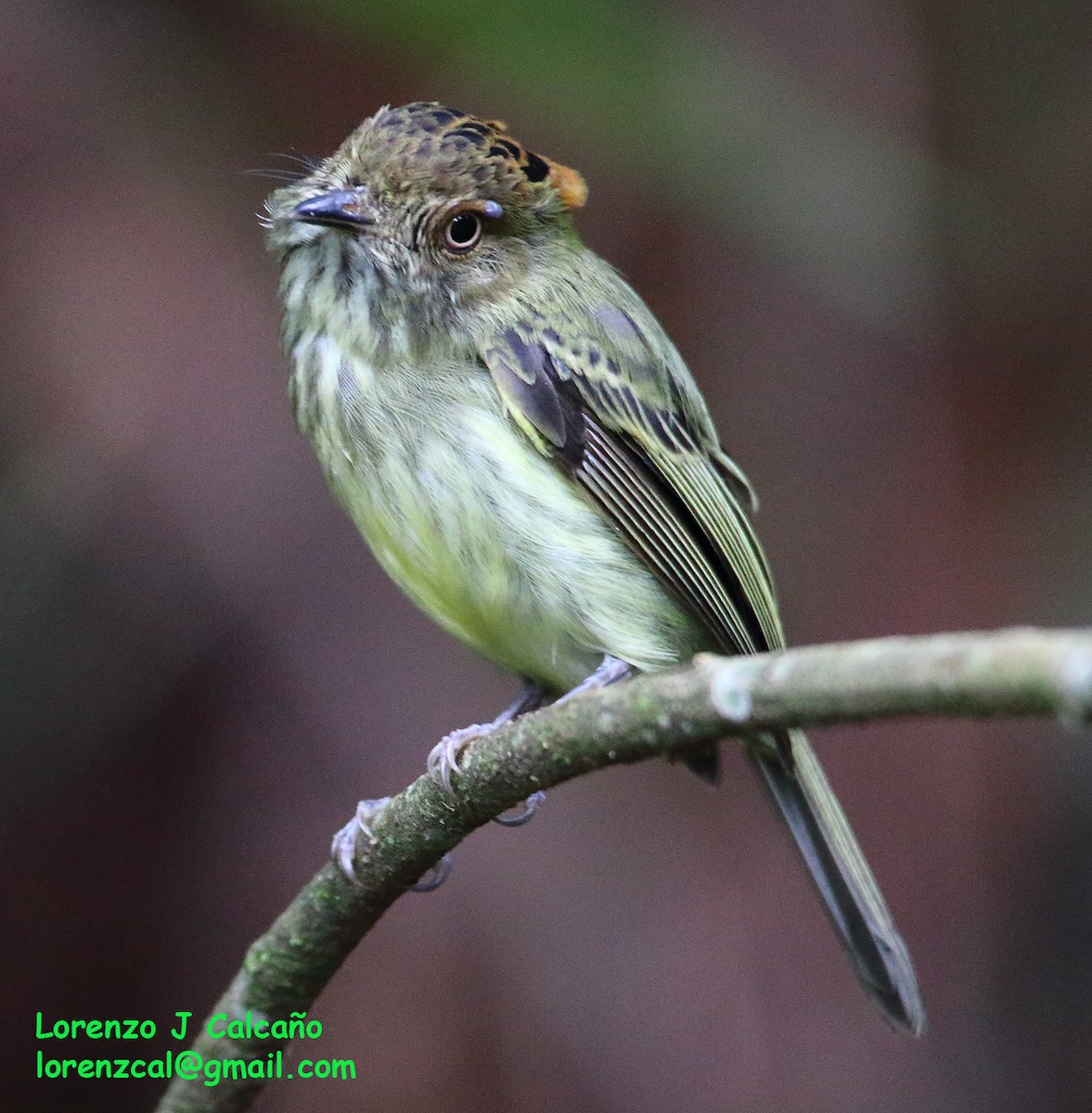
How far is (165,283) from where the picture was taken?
4.75m

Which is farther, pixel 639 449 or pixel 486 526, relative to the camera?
pixel 639 449

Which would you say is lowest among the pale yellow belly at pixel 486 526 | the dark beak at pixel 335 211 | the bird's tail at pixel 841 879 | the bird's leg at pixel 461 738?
the bird's tail at pixel 841 879

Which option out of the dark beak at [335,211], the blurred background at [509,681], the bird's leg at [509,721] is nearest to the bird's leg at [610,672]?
the bird's leg at [509,721]

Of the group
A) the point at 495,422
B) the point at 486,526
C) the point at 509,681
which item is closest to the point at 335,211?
the point at 495,422

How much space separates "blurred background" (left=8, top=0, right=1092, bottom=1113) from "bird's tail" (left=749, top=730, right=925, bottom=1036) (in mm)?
1573

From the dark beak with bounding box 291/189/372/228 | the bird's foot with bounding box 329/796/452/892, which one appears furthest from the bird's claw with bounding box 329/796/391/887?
the dark beak with bounding box 291/189/372/228

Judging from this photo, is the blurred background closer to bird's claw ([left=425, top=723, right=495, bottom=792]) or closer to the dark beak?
the dark beak

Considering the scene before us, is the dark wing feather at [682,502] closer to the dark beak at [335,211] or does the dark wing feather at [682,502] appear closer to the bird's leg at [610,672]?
the bird's leg at [610,672]

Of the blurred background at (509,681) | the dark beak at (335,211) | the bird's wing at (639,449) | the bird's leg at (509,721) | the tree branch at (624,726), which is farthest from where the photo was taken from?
the blurred background at (509,681)

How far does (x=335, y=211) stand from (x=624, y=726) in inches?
56.1

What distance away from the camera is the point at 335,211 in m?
2.81

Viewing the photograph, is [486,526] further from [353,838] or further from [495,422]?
[353,838]

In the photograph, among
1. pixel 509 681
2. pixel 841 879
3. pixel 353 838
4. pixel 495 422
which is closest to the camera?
pixel 353 838

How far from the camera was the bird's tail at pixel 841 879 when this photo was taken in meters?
3.19
